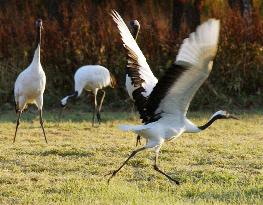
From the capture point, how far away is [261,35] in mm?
15734

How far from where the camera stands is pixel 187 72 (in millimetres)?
6484

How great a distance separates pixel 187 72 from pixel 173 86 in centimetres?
33

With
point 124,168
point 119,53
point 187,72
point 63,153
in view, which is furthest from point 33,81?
point 119,53

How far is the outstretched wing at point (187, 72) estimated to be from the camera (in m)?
6.14

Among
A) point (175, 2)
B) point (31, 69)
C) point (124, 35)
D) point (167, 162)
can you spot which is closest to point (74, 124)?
point (31, 69)

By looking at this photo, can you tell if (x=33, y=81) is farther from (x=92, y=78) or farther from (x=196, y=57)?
(x=196, y=57)

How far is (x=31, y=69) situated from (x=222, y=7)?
7.42 meters

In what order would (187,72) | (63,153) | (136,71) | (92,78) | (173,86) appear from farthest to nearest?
(92,78), (63,153), (136,71), (173,86), (187,72)

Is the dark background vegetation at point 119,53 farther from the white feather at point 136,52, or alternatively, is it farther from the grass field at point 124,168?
the white feather at point 136,52

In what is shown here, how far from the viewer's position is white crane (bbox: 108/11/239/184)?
6219 mm

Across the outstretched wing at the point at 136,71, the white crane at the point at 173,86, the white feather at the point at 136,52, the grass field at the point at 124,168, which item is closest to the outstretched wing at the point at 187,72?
the white crane at the point at 173,86

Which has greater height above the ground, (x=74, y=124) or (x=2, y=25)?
(x=2, y=25)

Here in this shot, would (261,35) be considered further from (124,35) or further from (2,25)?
(124,35)

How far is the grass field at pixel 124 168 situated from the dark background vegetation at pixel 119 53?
2.91 meters
